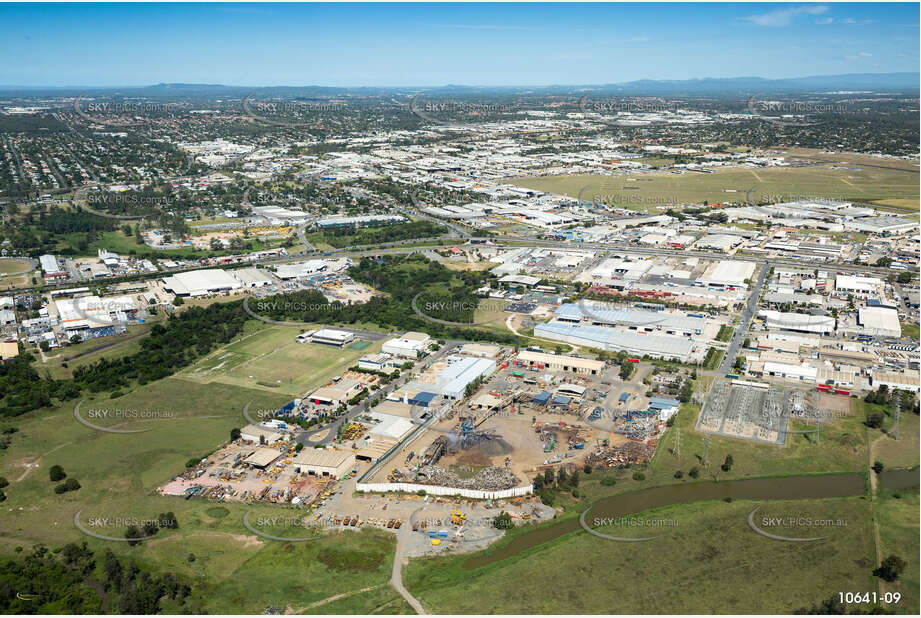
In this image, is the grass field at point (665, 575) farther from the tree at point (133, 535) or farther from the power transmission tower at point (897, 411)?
the tree at point (133, 535)

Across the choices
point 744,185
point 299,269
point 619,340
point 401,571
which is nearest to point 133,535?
point 401,571

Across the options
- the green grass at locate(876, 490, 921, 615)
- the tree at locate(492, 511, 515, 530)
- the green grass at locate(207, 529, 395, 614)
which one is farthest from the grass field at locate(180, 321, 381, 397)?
the green grass at locate(876, 490, 921, 615)

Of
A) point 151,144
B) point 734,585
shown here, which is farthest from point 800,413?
point 151,144

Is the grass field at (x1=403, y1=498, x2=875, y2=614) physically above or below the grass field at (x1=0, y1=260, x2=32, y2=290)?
below

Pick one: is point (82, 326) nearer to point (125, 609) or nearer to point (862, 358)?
point (125, 609)

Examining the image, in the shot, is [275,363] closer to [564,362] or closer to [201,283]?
[564,362]

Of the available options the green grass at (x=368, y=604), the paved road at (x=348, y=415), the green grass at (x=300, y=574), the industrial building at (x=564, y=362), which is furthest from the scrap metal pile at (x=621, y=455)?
the paved road at (x=348, y=415)

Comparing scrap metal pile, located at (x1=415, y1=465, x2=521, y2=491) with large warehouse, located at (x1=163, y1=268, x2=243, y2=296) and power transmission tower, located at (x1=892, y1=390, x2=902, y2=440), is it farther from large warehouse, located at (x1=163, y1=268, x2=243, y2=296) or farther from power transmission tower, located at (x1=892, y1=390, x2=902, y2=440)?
large warehouse, located at (x1=163, y1=268, x2=243, y2=296)
